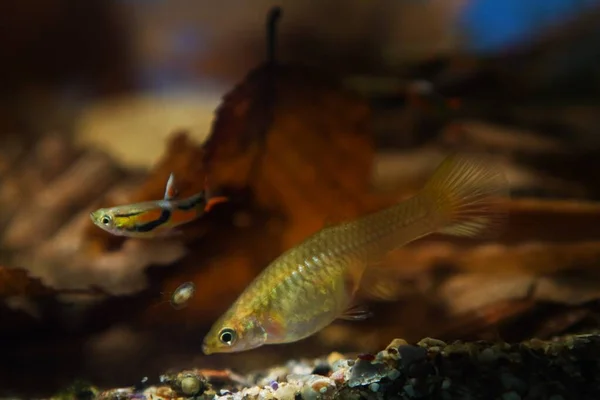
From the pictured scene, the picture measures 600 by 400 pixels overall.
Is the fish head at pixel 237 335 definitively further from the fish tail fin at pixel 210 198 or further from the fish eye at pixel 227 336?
the fish tail fin at pixel 210 198

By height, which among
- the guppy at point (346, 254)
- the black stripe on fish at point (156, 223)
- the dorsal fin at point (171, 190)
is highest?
the dorsal fin at point (171, 190)

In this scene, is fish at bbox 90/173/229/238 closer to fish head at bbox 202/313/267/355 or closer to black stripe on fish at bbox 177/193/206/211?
black stripe on fish at bbox 177/193/206/211

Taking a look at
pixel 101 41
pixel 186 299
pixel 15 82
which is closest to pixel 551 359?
pixel 186 299

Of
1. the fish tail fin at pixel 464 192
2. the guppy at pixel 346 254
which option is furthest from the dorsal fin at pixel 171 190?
the fish tail fin at pixel 464 192

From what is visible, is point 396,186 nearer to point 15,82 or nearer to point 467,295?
point 467,295

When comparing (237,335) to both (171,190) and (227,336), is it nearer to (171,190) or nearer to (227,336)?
(227,336)

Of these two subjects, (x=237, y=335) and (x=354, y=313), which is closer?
(x=237, y=335)

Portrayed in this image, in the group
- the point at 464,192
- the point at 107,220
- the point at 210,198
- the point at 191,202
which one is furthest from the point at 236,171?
the point at 464,192

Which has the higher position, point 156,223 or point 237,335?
point 156,223
